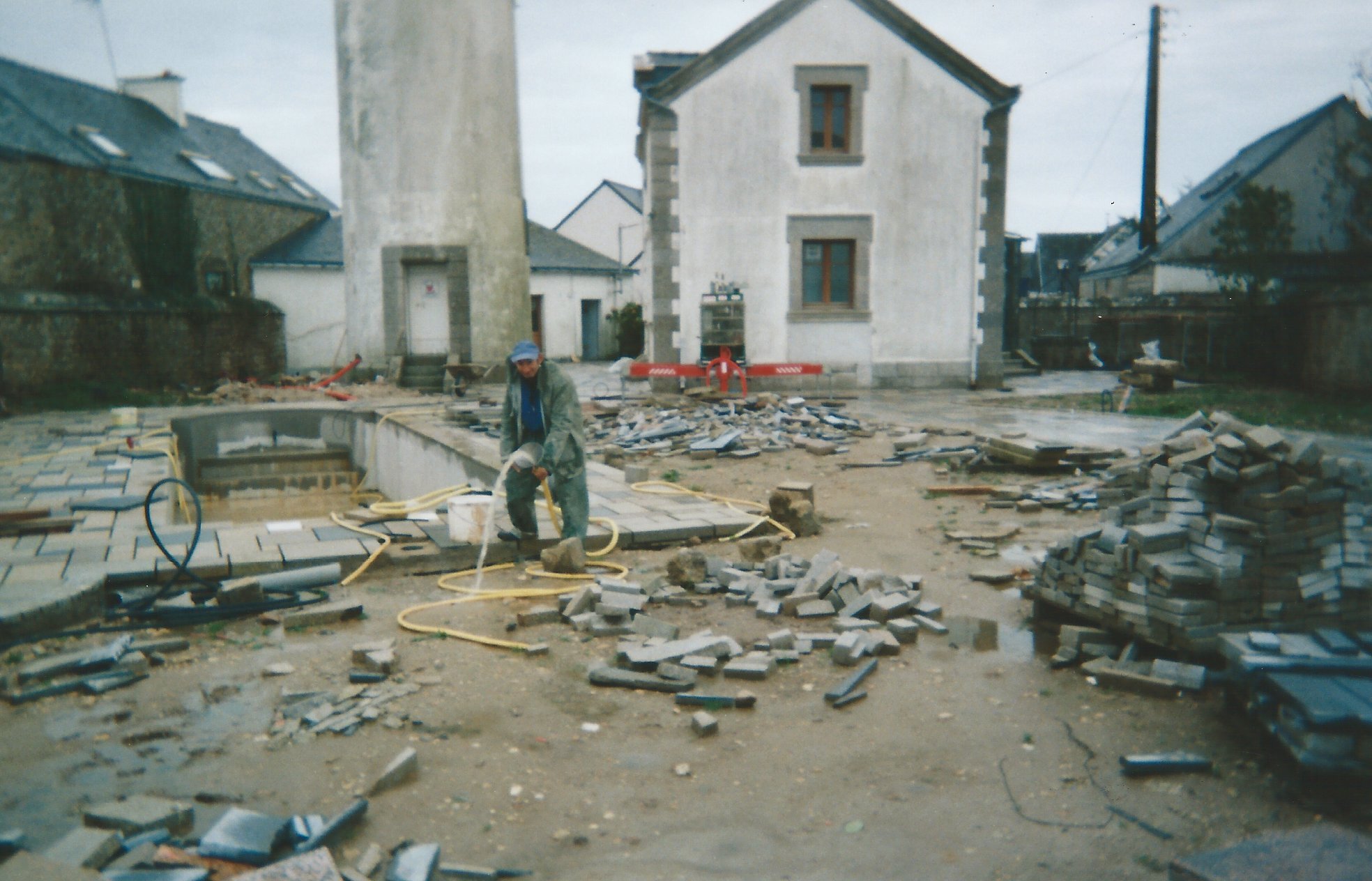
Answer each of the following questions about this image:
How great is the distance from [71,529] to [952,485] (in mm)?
7756

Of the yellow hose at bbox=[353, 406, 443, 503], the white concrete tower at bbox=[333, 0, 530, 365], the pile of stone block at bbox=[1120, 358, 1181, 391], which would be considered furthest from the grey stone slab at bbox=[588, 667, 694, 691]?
the white concrete tower at bbox=[333, 0, 530, 365]

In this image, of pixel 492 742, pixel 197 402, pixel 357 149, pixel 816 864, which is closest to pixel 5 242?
pixel 197 402

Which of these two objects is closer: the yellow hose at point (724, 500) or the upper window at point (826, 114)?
the yellow hose at point (724, 500)

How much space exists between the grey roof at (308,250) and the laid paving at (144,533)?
67.0 feet

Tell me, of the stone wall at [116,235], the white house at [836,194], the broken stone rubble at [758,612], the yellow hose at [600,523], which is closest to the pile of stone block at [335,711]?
the broken stone rubble at [758,612]

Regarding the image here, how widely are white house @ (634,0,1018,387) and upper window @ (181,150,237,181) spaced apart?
16.0m

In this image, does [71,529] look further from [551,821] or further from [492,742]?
[551,821]

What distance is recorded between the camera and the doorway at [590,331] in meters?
38.6

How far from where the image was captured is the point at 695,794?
3.81m

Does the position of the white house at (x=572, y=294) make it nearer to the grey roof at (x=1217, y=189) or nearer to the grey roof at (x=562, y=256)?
the grey roof at (x=562, y=256)

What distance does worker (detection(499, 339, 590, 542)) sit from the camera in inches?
275

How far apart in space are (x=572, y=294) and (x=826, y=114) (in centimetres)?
1900

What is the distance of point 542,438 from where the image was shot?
731cm

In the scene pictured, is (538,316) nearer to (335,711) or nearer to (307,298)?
(307,298)
